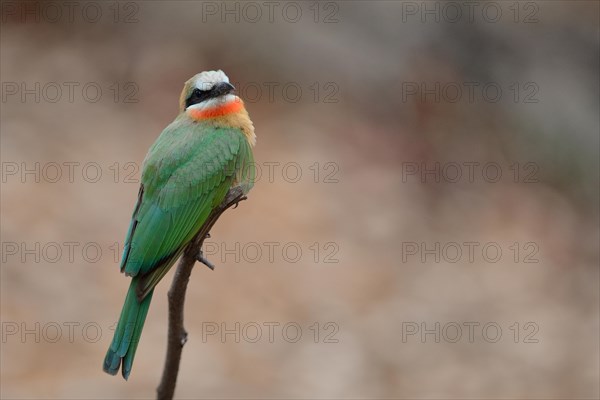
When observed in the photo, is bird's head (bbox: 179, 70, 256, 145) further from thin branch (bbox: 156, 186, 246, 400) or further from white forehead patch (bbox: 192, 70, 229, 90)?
thin branch (bbox: 156, 186, 246, 400)

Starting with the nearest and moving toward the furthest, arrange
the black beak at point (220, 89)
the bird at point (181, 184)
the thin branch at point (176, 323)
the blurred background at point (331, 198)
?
the thin branch at point (176, 323) → the bird at point (181, 184) → the black beak at point (220, 89) → the blurred background at point (331, 198)

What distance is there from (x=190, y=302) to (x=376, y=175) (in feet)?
7.46

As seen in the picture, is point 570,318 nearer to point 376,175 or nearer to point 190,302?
point 376,175

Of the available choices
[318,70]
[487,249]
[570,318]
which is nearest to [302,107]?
[318,70]

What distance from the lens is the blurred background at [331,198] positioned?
6844 millimetres

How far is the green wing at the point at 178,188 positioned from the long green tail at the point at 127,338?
0.06m

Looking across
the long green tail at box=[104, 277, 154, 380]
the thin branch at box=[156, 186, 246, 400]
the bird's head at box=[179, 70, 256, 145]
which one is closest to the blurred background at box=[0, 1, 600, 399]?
the bird's head at box=[179, 70, 256, 145]

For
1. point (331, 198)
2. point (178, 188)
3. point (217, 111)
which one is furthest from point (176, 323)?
point (331, 198)

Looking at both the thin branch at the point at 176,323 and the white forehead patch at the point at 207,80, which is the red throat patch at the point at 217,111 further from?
the thin branch at the point at 176,323

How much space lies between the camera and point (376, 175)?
827 centimetres

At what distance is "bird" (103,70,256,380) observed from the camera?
372 cm

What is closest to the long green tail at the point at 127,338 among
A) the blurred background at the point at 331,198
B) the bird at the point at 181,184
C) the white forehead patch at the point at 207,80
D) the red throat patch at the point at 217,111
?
the bird at the point at 181,184

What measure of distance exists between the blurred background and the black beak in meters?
2.75

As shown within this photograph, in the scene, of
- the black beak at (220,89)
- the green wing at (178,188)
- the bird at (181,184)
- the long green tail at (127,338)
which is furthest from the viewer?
the black beak at (220,89)
